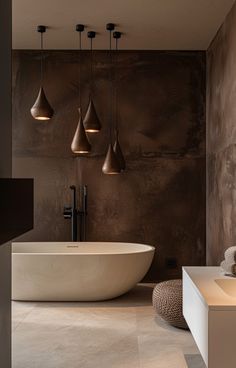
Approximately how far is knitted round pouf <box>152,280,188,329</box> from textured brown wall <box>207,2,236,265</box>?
737mm

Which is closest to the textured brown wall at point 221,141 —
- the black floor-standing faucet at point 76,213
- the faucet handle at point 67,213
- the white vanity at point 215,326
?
the black floor-standing faucet at point 76,213

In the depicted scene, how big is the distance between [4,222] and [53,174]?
4.19 metres

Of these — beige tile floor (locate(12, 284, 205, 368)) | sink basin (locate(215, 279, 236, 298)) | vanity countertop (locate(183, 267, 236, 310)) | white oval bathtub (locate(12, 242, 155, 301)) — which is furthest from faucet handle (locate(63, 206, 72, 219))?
sink basin (locate(215, 279, 236, 298))

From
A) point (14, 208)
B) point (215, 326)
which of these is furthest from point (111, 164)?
point (14, 208)

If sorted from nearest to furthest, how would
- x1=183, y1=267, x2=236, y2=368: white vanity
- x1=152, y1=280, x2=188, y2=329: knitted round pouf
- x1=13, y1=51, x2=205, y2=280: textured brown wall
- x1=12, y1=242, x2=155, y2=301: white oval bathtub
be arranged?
x1=183, y1=267, x2=236, y2=368: white vanity, x1=152, y1=280, x2=188, y2=329: knitted round pouf, x1=12, y1=242, x2=155, y2=301: white oval bathtub, x1=13, y1=51, x2=205, y2=280: textured brown wall

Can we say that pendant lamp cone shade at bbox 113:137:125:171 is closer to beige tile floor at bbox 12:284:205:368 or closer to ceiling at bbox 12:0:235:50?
ceiling at bbox 12:0:235:50

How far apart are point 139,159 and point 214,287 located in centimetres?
327

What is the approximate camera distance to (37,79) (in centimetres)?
585

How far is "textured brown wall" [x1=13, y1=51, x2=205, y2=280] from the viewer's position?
577 centimetres

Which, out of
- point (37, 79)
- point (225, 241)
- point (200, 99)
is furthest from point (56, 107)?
point (225, 241)

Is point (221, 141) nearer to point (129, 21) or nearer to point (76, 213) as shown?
point (129, 21)

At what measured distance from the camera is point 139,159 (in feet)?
19.0

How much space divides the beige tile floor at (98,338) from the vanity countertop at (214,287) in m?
0.61

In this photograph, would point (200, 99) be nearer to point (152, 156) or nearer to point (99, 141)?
point (152, 156)
